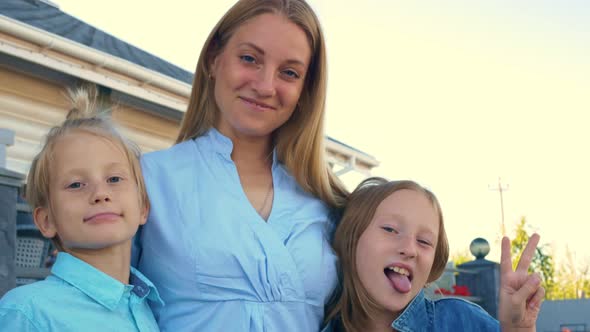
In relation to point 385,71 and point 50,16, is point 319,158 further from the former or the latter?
point 385,71

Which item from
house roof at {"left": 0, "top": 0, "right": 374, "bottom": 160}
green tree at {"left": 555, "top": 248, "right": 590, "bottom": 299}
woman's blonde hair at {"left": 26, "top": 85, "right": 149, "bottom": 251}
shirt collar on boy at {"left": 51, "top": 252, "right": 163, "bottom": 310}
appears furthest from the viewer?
green tree at {"left": 555, "top": 248, "right": 590, "bottom": 299}

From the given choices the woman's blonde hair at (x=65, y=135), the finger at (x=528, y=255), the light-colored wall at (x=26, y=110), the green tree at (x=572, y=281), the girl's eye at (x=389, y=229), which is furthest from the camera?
the green tree at (x=572, y=281)

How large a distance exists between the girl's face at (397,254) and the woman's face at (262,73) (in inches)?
19.5

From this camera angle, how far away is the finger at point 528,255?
7.57 ft

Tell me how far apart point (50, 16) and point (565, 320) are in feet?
32.7

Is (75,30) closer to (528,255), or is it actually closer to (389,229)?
(389,229)

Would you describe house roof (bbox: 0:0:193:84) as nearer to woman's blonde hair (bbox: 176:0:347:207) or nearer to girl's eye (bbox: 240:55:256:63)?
woman's blonde hair (bbox: 176:0:347:207)

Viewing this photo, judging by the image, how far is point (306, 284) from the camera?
2312 mm

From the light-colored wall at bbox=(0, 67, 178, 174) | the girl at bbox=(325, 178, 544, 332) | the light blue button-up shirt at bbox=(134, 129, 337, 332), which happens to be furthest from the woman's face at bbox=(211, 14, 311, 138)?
the light-colored wall at bbox=(0, 67, 178, 174)

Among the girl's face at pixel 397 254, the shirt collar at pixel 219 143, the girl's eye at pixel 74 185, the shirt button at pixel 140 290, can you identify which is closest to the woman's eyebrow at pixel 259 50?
the shirt collar at pixel 219 143

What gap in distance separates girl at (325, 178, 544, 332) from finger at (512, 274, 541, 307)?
0.15 meters

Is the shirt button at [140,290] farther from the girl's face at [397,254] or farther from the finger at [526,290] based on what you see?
the finger at [526,290]

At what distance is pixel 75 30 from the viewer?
24.3 ft

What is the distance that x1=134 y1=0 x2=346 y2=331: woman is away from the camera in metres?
2.20
